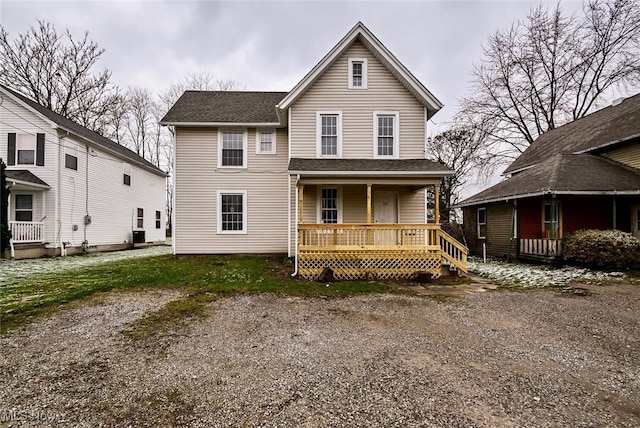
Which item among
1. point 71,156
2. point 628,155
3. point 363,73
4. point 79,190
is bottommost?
point 79,190

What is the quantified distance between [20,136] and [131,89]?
2067cm

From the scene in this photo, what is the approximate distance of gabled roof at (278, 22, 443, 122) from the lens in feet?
36.0

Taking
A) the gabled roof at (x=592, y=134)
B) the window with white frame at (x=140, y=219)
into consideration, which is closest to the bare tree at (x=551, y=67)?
the gabled roof at (x=592, y=134)

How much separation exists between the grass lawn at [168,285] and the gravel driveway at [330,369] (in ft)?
1.93

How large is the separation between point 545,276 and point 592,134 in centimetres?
1053

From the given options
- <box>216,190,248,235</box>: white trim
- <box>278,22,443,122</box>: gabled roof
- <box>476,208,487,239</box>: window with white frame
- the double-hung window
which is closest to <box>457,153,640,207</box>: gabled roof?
<box>476,208,487,239</box>: window with white frame

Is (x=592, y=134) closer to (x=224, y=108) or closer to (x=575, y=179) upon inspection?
(x=575, y=179)

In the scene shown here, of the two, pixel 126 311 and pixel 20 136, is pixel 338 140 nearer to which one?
pixel 126 311

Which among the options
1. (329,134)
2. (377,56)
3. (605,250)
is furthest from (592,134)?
(329,134)

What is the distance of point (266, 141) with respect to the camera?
43.2ft

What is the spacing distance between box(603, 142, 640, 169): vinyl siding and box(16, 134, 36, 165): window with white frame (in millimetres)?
25766

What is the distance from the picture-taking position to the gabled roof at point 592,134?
13305 millimetres

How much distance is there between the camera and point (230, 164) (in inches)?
513
